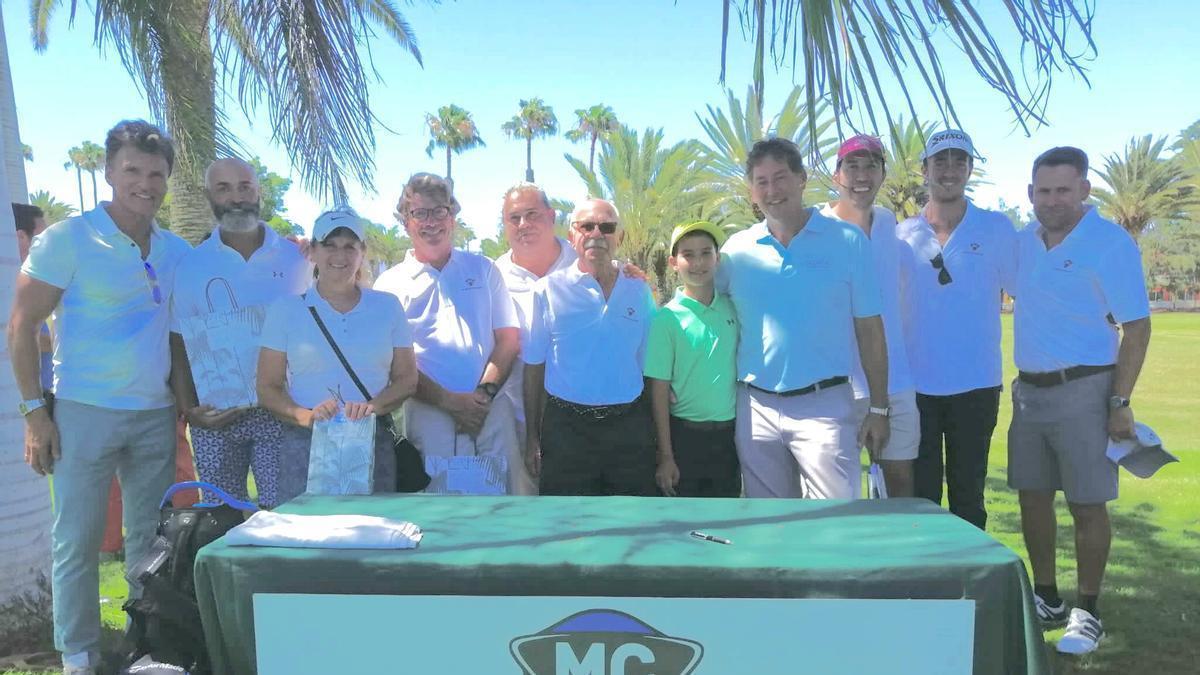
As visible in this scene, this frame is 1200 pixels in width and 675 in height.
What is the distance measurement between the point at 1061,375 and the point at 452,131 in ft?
179

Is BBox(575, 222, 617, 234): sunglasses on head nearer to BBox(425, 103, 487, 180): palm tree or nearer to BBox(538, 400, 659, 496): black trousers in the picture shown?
BBox(538, 400, 659, 496): black trousers

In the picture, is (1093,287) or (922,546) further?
(1093,287)

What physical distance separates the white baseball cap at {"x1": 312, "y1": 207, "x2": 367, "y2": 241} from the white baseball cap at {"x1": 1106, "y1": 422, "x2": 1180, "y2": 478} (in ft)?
11.4

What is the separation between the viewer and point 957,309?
149 inches

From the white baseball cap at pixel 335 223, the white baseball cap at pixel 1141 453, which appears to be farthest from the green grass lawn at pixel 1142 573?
the white baseball cap at pixel 335 223

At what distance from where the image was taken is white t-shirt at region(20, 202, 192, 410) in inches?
125

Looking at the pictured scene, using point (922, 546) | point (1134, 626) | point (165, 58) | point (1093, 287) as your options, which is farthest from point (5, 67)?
point (1134, 626)

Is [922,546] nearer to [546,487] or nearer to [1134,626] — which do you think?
[546,487]

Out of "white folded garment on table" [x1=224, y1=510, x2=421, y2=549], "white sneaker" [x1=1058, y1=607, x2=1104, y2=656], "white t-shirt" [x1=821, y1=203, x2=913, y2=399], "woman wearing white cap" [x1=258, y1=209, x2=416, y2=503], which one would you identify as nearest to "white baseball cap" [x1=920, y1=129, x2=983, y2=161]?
"white t-shirt" [x1=821, y1=203, x2=913, y2=399]

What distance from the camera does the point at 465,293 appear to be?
12.0ft

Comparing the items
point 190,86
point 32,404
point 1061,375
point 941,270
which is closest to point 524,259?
point 941,270

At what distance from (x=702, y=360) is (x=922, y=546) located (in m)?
1.40

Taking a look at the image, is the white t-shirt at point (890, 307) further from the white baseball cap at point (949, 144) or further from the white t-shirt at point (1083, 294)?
the white t-shirt at point (1083, 294)

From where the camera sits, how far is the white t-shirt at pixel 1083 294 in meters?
3.60
